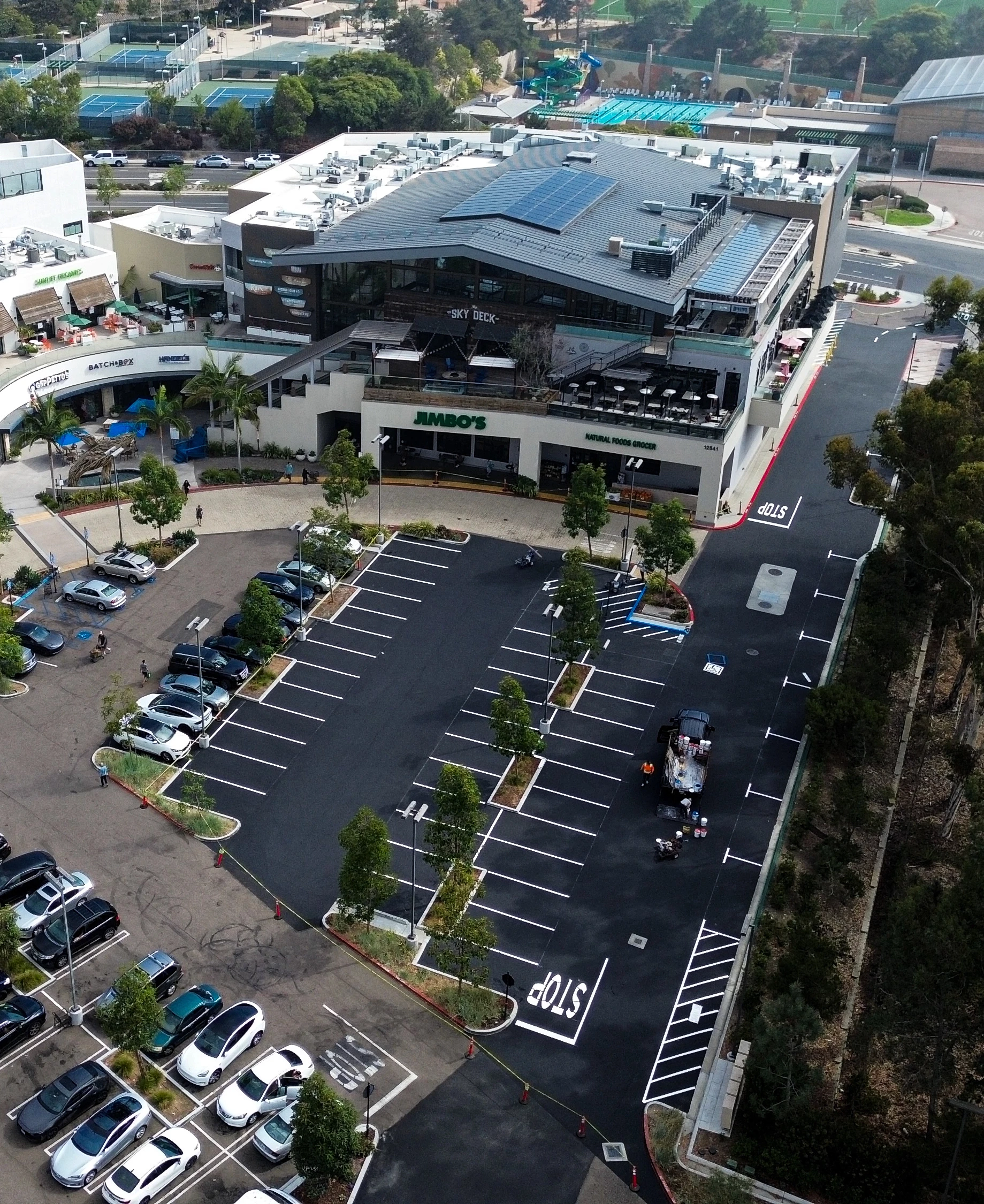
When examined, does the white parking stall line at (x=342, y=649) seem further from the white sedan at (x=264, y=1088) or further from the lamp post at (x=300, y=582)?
the white sedan at (x=264, y=1088)

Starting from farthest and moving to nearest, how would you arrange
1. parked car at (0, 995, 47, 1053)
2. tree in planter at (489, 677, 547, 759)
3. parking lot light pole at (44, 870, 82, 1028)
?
tree in planter at (489, 677, 547, 759) → parking lot light pole at (44, 870, 82, 1028) → parked car at (0, 995, 47, 1053)

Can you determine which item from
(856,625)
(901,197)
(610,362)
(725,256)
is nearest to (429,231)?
(610,362)

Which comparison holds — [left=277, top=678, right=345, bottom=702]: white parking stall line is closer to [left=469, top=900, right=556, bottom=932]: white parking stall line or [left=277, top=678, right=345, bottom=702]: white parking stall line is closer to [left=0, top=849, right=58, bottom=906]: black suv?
[left=469, top=900, right=556, bottom=932]: white parking stall line

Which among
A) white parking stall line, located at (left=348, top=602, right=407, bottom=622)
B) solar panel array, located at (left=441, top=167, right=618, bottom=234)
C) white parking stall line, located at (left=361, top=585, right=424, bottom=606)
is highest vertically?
solar panel array, located at (left=441, top=167, right=618, bottom=234)

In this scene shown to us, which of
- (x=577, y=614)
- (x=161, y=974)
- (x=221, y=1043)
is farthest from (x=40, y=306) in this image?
(x=221, y=1043)

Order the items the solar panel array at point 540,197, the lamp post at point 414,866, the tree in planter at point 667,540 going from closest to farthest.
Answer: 1. the lamp post at point 414,866
2. the tree in planter at point 667,540
3. the solar panel array at point 540,197

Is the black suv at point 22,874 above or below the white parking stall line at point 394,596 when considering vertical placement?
above

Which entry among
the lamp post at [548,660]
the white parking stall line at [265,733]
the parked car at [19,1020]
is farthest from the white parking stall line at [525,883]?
the parked car at [19,1020]

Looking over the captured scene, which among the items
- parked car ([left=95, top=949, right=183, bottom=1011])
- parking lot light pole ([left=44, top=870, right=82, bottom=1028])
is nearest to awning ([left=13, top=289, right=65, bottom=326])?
parking lot light pole ([left=44, top=870, right=82, bottom=1028])

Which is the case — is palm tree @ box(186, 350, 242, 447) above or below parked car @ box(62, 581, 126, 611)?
above
